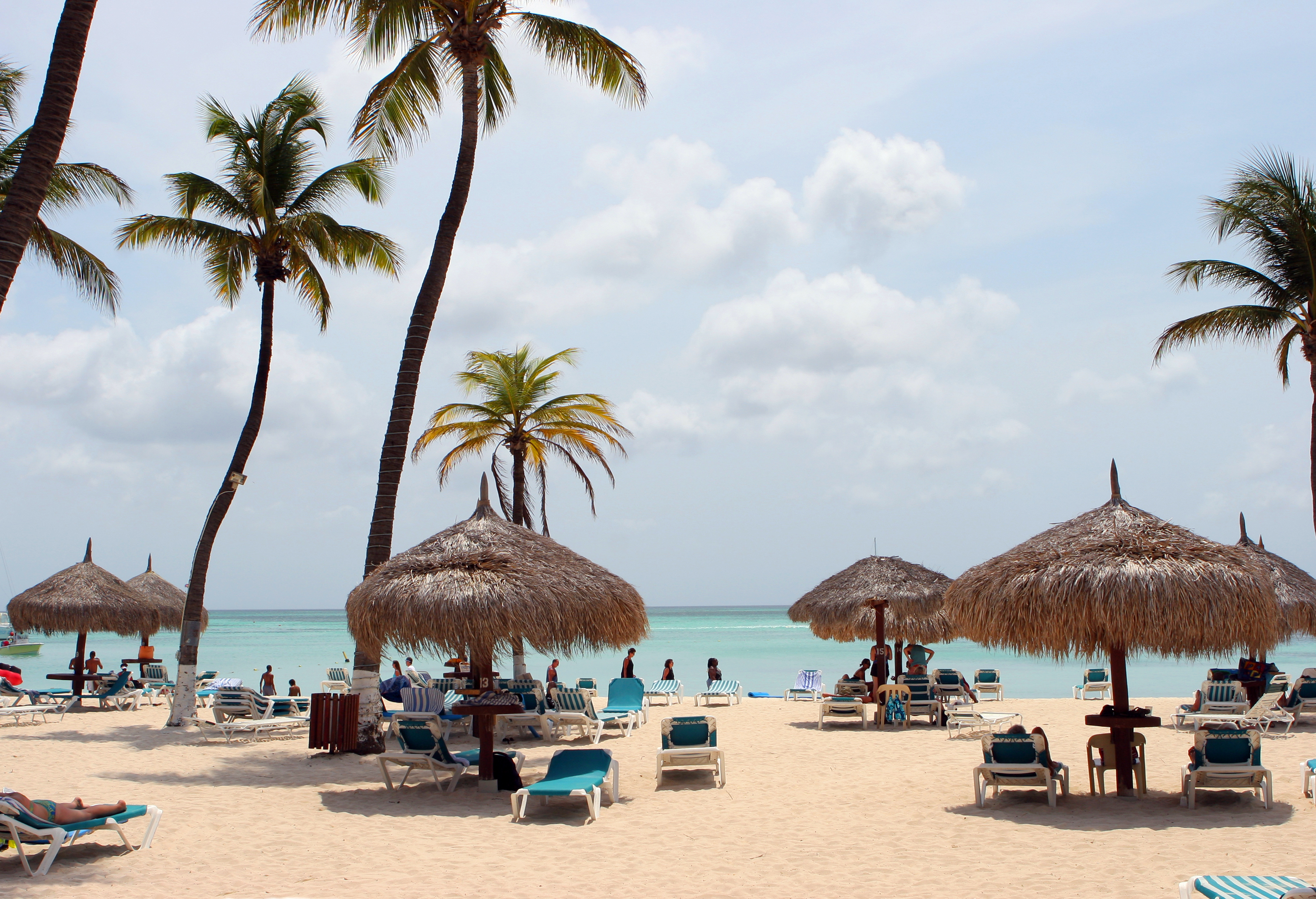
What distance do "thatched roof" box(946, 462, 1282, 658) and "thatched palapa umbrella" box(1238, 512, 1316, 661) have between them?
716 cm

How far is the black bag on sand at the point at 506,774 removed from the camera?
376 inches

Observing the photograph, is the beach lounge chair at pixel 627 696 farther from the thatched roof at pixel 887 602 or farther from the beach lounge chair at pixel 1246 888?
the beach lounge chair at pixel 1246 888

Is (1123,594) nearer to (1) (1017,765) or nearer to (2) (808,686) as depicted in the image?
(1) (1017,765)

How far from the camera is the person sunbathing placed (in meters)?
6.43

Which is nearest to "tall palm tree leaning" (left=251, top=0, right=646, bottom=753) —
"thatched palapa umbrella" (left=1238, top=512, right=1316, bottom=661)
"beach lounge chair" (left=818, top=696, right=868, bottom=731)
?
"beach lounge chair" (left=818, top=696, right=868, bottom=731)

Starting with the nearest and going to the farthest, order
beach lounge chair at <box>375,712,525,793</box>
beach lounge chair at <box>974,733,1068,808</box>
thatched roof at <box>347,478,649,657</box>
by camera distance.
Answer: beach lounge chair at <box>974,733,1068,808</box> < beach lounge chair at <box>375,712,525,793</box> < thatched roof at <box>347,478,649,657</box>

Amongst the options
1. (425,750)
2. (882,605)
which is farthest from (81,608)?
(882,605)

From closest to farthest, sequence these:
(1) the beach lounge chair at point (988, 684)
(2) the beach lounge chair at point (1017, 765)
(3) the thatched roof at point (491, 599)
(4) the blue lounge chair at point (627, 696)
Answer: (2) the beach lounge chair at point (1017, 765), (3) the thatched roof at point (491, 599), (4) the blue lounge chair at point (627, 696), (1) the beach lounge chair at point (988, 684)

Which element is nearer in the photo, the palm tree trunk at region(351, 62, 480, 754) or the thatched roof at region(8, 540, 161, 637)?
the palm tree trunk at region(351, 62, 480, 754)

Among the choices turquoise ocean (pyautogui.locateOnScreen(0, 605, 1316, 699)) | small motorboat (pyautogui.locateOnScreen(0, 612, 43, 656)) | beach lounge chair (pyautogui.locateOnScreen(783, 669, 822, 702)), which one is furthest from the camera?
small motorboat (pyautogui.locateOnScreen(0, 612, 43, 656))

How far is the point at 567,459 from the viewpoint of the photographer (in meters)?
19.8

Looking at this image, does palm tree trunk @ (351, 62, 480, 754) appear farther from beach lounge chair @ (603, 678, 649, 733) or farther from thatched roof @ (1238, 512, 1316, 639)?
thatched roof @ (1238, 512, 1316, 639)

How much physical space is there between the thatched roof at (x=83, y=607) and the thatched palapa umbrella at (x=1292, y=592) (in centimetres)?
2001

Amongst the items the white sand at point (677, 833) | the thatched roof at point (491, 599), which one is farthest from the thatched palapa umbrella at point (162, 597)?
the thatched roof at point (491, 599)
